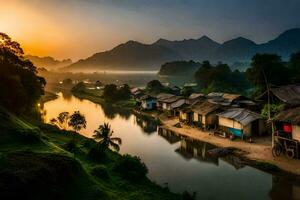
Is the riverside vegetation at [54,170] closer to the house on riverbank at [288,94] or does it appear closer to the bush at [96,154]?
the bush at [96,154]

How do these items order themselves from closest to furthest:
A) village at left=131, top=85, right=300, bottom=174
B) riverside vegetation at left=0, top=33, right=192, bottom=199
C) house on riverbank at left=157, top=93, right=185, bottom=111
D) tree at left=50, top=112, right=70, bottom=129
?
riverside vegetation at left=0, top=33, right=192, bottom=199
village at left=131, top=85, right=300, bottom=174
tree at left=50, top=112, right=70, bottom=129
house on riverbank at left=157, top=93, right=185, bottom=111

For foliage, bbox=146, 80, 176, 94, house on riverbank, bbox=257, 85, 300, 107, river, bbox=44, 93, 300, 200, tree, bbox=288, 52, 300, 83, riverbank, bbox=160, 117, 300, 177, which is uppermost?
tree, bbox=288, 52, 300, 83

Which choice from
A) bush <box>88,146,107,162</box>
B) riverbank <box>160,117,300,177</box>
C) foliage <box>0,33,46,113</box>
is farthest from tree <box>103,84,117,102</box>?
bush <box>88,146,107,162</box>

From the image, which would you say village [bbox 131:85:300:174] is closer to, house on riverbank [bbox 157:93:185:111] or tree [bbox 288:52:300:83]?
house on riverbank [bbox 157:93:185:111]

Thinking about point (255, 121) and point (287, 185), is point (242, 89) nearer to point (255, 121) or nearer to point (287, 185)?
point (255, 121)

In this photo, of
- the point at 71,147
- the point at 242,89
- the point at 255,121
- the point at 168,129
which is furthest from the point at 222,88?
the point at 71,147

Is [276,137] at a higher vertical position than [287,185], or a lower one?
higher

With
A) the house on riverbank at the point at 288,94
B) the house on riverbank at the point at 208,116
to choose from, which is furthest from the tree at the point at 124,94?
the house on riverbank at the point at 288,94
